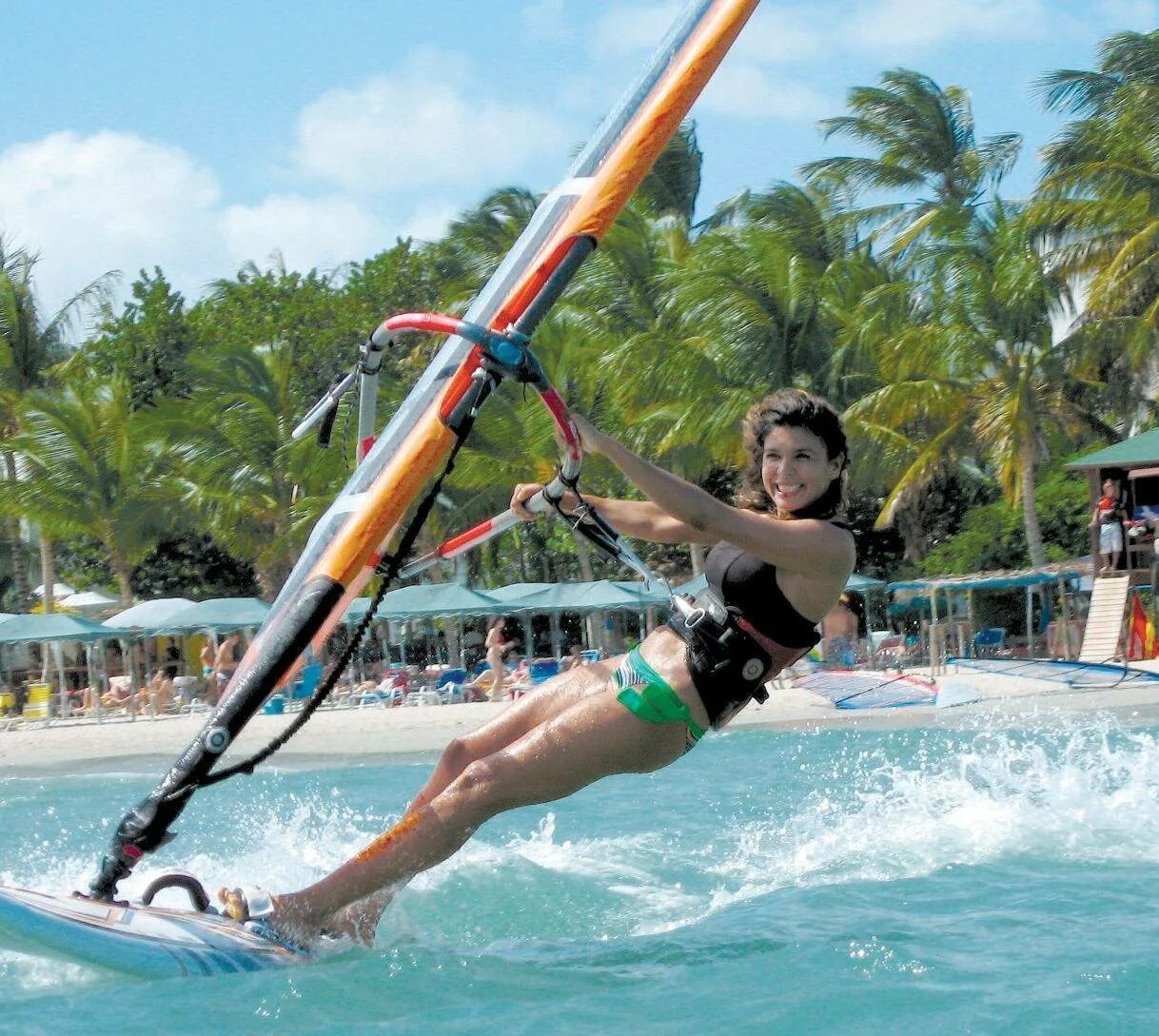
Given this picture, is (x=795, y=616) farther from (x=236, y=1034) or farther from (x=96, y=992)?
(x=96, y=992)

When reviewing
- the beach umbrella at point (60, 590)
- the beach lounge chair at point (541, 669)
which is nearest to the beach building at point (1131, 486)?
the beach lounge chair at point (541, 669)

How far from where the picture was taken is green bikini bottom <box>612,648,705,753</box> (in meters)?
4.73

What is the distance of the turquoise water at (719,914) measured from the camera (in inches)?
167

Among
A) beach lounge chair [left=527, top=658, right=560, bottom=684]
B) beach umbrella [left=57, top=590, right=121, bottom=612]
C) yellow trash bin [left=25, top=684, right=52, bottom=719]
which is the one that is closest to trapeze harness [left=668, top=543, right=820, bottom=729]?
beach lounge chair [left=527, top=658, right=560, bottom=684]

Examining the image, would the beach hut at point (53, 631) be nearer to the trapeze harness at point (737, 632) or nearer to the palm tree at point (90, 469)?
the palm tree at point (90, 469)

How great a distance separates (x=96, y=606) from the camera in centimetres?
3634

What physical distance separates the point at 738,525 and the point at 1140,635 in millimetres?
19266

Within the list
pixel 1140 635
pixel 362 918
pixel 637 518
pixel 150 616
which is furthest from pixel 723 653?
pixel 150 616

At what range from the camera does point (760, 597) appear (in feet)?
15.3

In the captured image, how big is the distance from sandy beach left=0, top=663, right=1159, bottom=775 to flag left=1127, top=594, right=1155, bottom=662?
2067 millimetres

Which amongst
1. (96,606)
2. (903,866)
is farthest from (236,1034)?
(96,606)

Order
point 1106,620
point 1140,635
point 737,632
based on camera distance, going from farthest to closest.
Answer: point 1106,620 → point 1140,635 → point 737,632

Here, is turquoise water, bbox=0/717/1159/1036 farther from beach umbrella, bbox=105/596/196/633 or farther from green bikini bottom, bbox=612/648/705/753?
beach umbrella, bbox=105/596/196/633

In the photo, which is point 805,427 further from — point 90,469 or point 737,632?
point 90,469
